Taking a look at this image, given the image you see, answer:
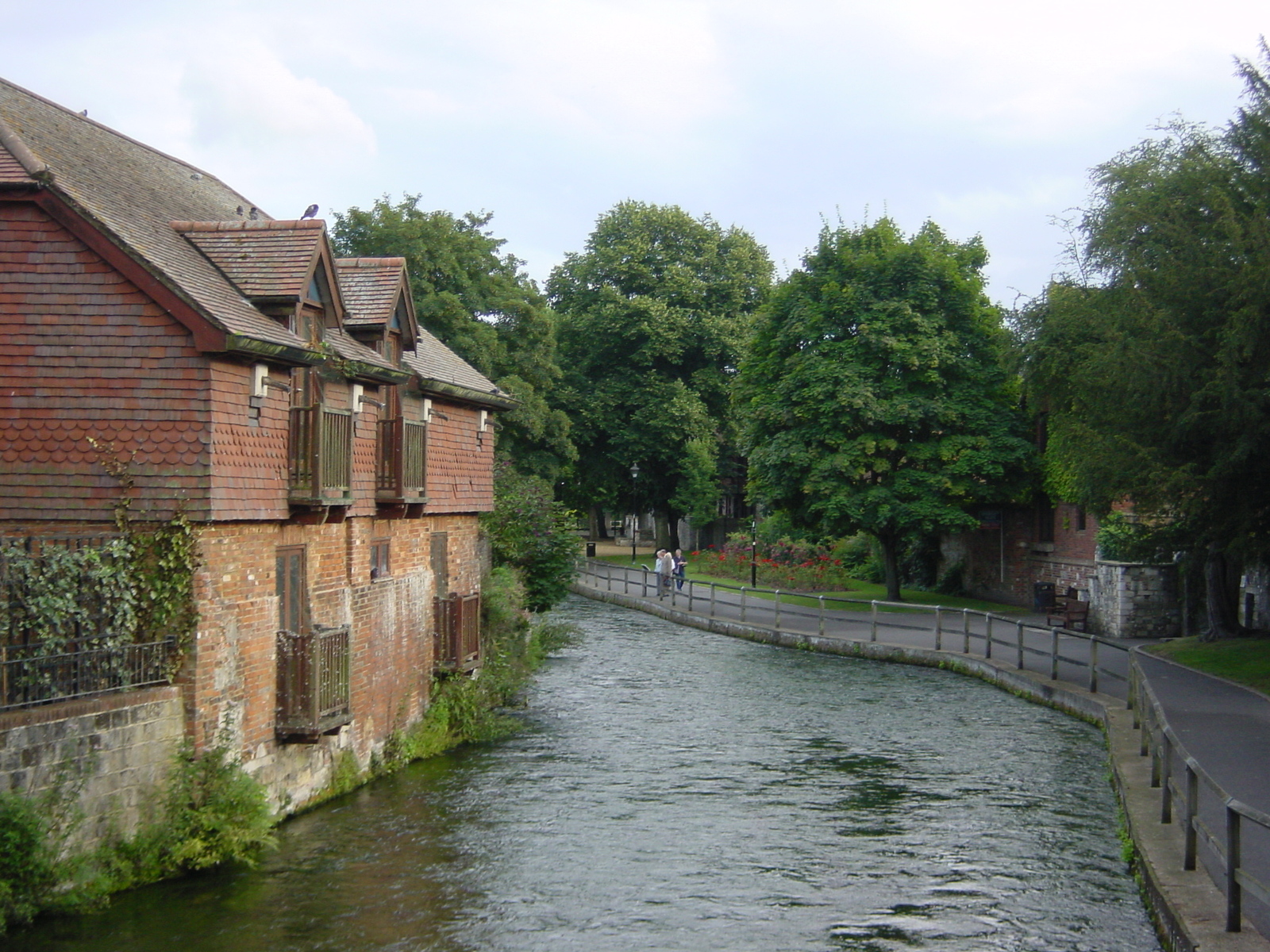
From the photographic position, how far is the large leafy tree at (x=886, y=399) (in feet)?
113

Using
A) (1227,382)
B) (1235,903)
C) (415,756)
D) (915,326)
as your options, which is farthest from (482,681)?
(915,326)

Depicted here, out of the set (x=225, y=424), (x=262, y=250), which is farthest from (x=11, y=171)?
(x=225, y=424)

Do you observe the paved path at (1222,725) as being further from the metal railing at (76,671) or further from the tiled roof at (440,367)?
the tiled roof at (440,367)

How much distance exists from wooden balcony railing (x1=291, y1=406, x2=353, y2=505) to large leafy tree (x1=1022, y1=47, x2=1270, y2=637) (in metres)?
11.4

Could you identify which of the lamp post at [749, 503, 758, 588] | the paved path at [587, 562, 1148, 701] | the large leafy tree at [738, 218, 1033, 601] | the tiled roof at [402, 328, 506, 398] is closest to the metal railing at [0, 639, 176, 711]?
the tiled roof at [402, 328, 506, 398]

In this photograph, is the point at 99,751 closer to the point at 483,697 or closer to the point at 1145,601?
the point at 483,697

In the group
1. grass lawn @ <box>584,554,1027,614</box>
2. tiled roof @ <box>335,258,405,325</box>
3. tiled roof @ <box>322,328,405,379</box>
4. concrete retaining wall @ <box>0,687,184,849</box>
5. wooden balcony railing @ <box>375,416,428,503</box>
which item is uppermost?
tiled roof @ <box>335,258,405,325</box>

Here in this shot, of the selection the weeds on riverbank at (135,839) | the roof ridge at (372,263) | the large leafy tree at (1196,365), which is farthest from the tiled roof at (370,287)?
the large leafy tree at (1196,365)

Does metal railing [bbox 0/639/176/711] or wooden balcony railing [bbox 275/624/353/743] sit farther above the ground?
metal railing [bbox 0/639/176/711]

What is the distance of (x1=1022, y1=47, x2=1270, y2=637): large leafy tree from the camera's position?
17.5 meters

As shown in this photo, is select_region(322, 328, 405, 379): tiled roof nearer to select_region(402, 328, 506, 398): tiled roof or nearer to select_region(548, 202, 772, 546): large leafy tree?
select_region(402, 328, 506, 398): tiled roof

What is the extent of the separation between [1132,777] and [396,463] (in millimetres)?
9481

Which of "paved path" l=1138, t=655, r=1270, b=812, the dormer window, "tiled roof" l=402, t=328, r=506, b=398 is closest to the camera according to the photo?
"paved path" l=1138, t=655, r=1270, b=812

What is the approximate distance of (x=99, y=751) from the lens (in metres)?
10.7
